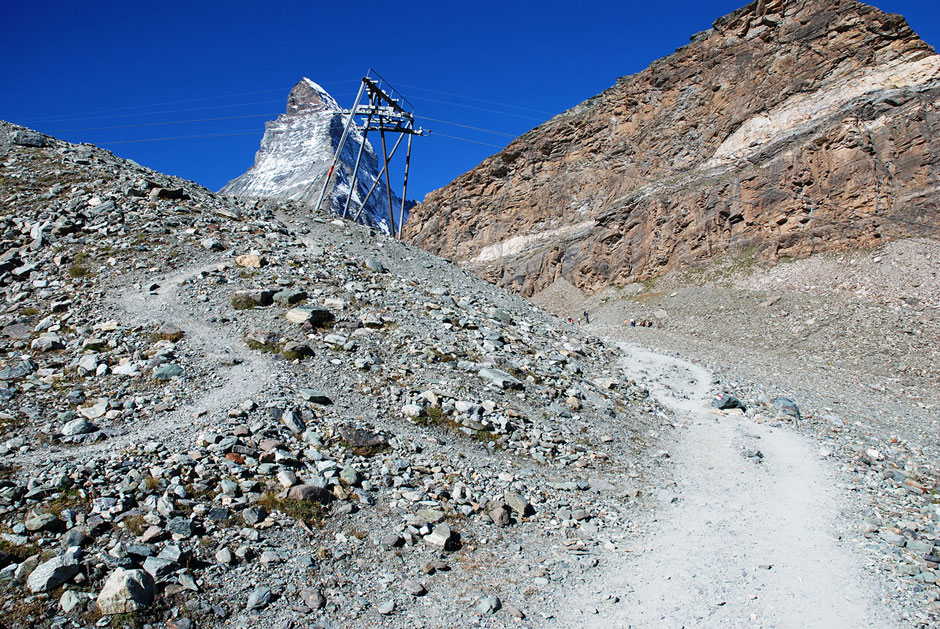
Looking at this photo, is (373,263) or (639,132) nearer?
(373,263)

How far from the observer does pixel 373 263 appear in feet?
75.7

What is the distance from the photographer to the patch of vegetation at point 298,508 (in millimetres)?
8328

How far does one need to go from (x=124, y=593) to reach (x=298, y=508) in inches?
110

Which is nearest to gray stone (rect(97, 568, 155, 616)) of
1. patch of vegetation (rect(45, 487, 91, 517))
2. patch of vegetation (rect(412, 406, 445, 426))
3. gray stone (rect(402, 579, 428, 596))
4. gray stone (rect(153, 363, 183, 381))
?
patch of vegetation (rect(45, 487, 91, 517))

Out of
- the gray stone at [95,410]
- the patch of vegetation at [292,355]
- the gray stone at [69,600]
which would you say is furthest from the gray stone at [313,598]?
the patch of vegetation at [292,355]

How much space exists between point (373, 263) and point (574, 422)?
12.5 m

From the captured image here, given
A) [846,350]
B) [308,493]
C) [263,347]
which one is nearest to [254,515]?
[308,493]

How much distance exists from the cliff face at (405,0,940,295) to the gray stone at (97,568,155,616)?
53334mm

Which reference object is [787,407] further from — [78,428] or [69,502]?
[78,428]

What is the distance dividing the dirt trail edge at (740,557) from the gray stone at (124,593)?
17.5ft

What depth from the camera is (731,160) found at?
5803 cm

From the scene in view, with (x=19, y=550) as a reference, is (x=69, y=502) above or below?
above

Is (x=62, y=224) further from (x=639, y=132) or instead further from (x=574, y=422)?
(x=639, y=132)

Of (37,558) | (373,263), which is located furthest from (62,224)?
(37,558)
